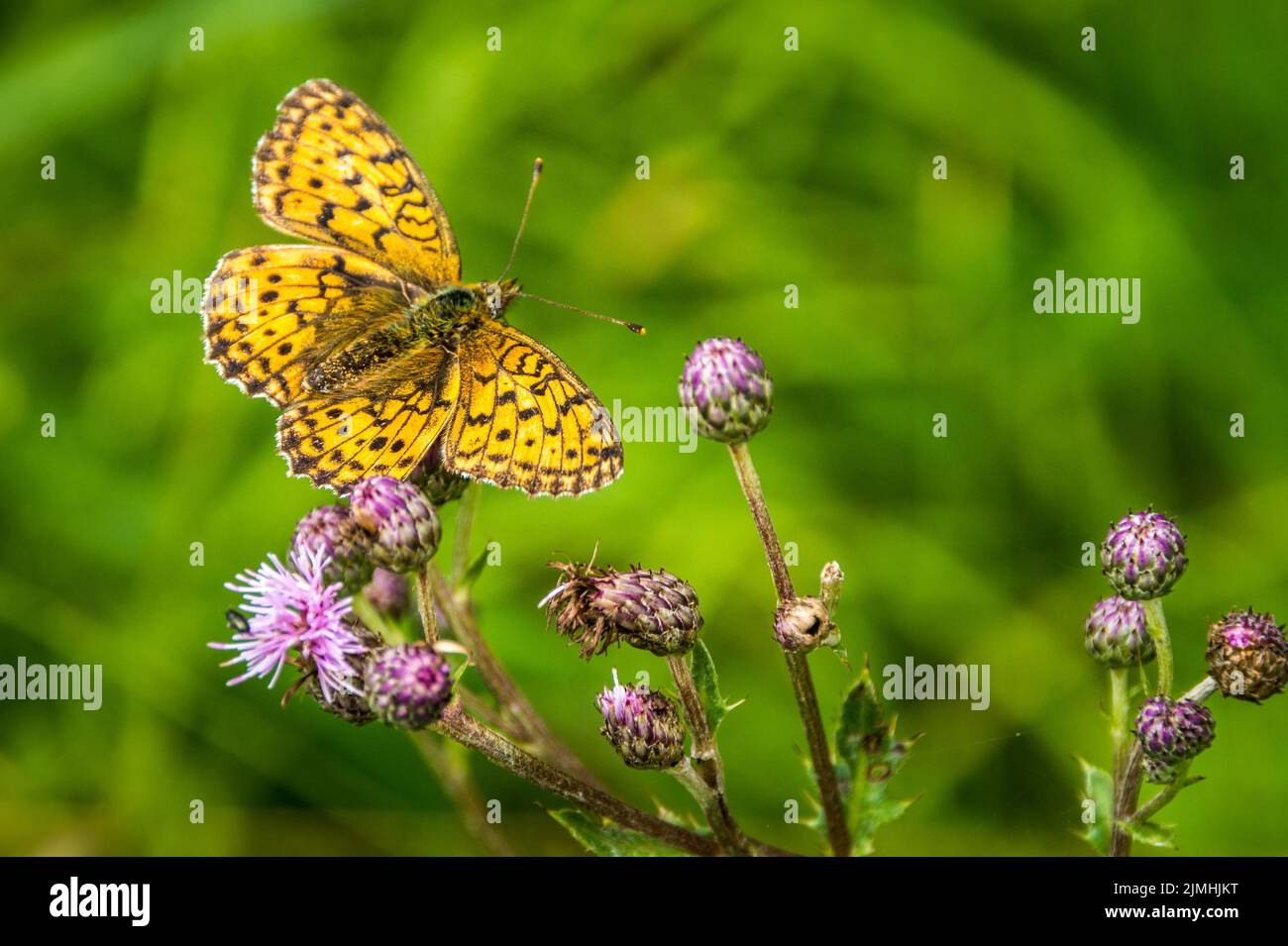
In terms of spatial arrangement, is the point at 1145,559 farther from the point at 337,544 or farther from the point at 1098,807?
the point at 337,544

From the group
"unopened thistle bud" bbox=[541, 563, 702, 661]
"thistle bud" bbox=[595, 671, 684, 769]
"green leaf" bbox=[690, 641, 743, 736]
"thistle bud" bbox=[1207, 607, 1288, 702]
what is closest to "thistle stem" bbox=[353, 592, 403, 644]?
"unopened thistle bud" bbox=[541, 563, 702, 661]

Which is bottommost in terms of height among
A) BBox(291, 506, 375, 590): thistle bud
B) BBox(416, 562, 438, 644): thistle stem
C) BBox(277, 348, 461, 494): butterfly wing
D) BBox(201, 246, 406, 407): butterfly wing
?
BBox(416, 562, 438, 644): thistle stem

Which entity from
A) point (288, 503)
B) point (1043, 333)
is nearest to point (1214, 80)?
point (1043, 333)

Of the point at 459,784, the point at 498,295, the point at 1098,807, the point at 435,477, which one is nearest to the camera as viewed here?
the point at 1098,807

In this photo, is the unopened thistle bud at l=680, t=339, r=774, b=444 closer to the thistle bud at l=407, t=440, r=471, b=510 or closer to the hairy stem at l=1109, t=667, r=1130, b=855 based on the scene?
the thistle bud at l=407, t=440, r=471, b=510

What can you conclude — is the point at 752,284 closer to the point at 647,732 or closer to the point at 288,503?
the point at 288,503

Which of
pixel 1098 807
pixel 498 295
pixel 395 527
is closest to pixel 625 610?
pixel 395 527
